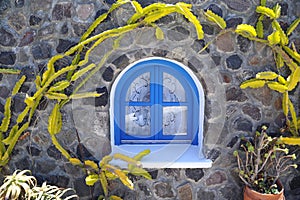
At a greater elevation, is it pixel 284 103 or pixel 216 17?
pixel 216 17

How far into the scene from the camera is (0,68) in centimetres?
324

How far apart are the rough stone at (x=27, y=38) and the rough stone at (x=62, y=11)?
0.23 metres

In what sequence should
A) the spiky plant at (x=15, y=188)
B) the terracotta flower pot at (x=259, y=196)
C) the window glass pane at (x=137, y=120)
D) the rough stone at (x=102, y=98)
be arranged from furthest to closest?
the window glass pane at (x=137, y=120) → the rough stone at (x=102, y=98) → the terracotta flower pot at (x=259, y=196) → the spiky plant at (x=15, y=188)

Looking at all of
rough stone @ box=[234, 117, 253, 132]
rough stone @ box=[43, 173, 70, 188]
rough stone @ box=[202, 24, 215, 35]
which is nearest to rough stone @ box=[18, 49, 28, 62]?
rough stone @ box=[43, 173, 70, 188]

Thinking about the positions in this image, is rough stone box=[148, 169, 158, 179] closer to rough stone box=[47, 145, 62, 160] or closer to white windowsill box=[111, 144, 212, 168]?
white windowsill box=[111, 144, 212, 168]

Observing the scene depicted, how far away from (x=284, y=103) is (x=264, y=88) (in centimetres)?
20

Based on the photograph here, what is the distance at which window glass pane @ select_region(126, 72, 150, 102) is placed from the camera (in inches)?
133

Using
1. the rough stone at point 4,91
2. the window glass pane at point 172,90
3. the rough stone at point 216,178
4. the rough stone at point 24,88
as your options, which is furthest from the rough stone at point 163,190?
the rough stone at point 4,91

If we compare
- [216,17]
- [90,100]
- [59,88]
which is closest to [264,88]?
[216,17]

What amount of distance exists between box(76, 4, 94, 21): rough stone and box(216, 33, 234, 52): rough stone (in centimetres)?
107

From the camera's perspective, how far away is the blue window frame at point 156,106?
11.0 ft

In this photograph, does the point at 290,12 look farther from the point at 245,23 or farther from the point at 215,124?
the point at 215,124

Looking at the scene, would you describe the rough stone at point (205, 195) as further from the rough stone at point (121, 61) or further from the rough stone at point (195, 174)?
the rough stone at point (121, 61)

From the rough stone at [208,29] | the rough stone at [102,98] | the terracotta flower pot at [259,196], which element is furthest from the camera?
the rough stone at [102,98]
